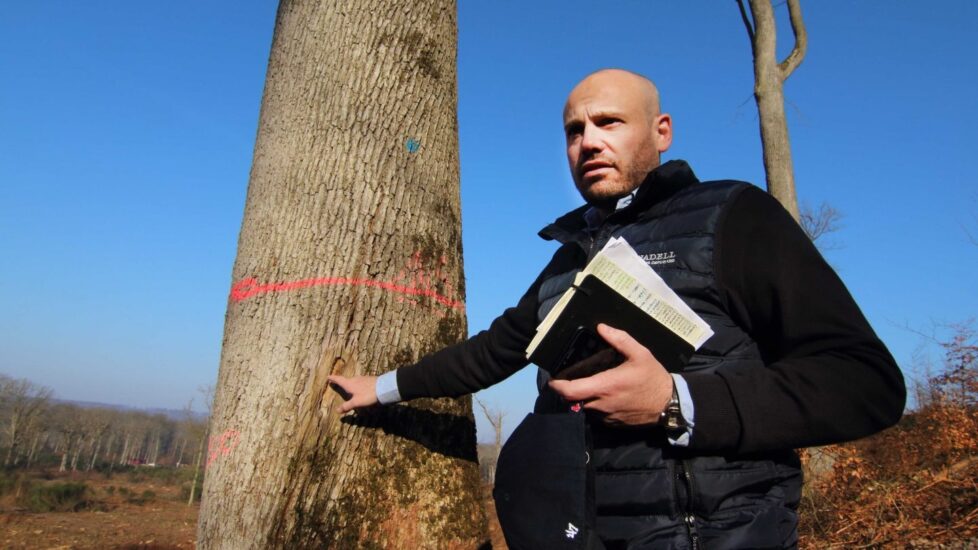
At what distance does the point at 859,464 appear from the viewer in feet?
24.6

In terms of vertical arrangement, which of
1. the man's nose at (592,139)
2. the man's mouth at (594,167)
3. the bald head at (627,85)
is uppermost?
the bald head at (627,85)

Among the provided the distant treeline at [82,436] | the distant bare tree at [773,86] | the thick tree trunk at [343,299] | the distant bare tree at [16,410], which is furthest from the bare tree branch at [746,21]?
the distant bare tree at [16,410]

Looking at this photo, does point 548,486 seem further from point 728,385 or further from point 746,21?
point 746,21

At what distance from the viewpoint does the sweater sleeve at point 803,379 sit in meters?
1.28

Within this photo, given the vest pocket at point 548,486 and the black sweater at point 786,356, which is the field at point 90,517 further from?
the black sweater at point 786,356

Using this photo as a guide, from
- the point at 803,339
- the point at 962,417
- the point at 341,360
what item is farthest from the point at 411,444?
the point at 962,417

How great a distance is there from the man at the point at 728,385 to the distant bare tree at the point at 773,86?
654 cm

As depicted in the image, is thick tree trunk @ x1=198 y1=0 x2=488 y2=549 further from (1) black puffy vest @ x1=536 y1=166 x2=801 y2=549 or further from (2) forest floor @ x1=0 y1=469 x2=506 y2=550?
(2) forest floor @ x1=0 y1=469 x2=506 y2=550

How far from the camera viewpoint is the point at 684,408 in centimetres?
130

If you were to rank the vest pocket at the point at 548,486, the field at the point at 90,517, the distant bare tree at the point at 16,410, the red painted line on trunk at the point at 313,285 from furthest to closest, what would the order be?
1. the distant bare tree at the point at 16,410
2. the field at the point at 90,517
3. the red painted line on trunk at the point at 313,285
4. the vest pocket at the point at 548,486

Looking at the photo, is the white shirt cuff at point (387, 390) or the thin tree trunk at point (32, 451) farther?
the thin tree trunk at point (32, 451)

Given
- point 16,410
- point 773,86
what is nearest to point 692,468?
point 773,86

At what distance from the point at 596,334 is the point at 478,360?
86 centimetres

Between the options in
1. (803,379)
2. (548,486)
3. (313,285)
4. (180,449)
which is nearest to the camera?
(803,379)
